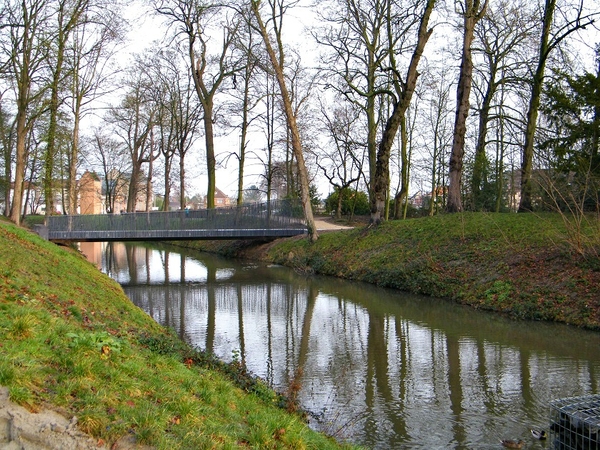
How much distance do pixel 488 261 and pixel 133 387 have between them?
1327 cm

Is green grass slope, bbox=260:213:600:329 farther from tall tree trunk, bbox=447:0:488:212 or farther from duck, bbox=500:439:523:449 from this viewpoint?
duck, bbox=500:439:523:449

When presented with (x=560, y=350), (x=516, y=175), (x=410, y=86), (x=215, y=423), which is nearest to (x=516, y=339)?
(x=560, y=350)

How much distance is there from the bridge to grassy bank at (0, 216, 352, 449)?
1825cm

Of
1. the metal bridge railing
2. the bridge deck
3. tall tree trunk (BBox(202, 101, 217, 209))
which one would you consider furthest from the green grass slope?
tall tree trunk (BBox(202, 101, 217, 209))

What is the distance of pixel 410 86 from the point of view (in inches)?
814

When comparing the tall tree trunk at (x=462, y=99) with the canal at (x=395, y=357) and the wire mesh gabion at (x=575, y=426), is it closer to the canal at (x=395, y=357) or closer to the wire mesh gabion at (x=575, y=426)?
the canal at (x=395, y=357)

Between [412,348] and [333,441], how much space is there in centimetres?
519

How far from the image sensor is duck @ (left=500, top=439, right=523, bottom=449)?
5777 mm

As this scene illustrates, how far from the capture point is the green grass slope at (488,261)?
12.8 meters

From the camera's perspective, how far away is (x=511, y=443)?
5824 mm

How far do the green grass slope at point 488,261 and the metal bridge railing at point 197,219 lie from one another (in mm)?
4816

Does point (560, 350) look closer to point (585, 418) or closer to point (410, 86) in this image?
point (585, 418)

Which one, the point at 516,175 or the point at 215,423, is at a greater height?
the point at 516,175

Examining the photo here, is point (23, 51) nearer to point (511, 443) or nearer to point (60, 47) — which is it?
point (60, 47)
